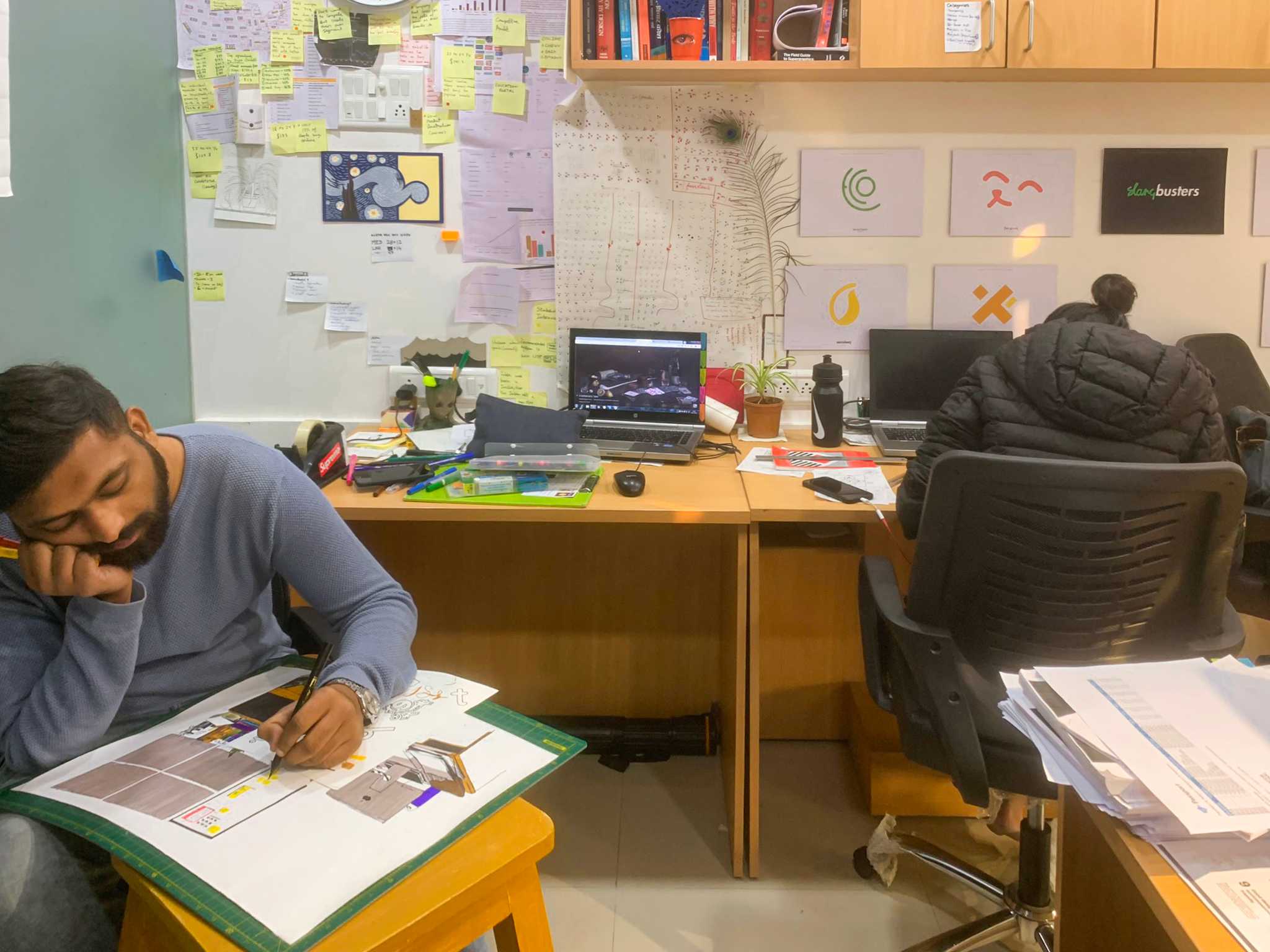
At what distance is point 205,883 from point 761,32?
2157mm

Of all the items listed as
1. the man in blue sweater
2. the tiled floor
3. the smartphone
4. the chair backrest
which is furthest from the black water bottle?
the man in blue sweater

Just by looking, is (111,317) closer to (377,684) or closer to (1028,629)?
(377,684)

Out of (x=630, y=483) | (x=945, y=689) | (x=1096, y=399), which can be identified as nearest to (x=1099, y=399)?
(x=1096, y=399)

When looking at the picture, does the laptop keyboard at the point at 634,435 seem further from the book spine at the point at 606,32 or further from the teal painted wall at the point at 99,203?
the teal painted wall at the point at 99,203

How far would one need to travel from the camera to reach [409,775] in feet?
3.27

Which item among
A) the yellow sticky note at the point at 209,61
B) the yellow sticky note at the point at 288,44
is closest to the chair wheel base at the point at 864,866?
the yellow sticky note at the point at 288,44

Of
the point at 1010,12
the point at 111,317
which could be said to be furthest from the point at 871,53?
the point at 111,317

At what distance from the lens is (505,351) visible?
2553 mm

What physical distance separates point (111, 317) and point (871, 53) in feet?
6.07

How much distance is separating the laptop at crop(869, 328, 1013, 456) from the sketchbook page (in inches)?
62.5

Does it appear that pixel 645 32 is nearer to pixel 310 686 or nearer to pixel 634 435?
pixel 634 435

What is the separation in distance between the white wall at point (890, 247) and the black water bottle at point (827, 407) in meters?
0.18

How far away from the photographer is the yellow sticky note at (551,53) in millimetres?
2408

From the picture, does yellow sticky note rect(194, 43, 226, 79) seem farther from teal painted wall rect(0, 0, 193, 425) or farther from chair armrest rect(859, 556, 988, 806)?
chair armrest rect(859, 556, 988, 806)
